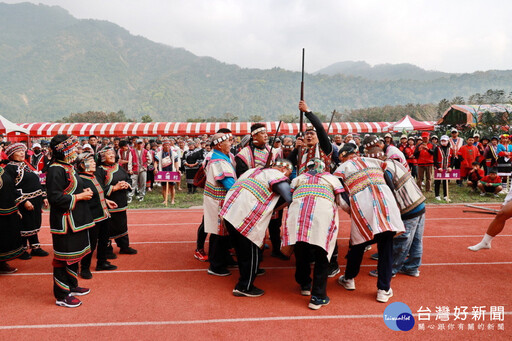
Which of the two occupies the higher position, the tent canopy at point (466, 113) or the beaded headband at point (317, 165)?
the tent canopy at point (466, 113)

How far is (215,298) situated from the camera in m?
3.94

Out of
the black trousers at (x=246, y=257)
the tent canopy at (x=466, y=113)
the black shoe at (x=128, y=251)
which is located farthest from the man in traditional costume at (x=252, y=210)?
the tent canopy at (x=466, y=113)

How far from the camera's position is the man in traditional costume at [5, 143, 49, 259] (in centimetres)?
506

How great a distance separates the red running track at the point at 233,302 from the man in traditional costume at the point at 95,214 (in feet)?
0.69

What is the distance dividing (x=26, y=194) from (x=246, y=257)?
3543mm

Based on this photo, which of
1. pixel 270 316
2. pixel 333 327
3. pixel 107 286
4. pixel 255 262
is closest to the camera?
pixel 333 327

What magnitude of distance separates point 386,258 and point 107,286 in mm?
3271

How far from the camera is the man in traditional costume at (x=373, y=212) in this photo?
366 cm

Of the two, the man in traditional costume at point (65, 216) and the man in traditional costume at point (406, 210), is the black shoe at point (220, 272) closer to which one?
the man in traditional costume at point (65, 216)

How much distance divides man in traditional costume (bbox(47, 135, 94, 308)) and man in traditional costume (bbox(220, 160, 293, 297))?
1.56m

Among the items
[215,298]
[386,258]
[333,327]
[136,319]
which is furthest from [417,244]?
[136,319]

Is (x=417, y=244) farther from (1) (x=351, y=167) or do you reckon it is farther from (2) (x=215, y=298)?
(2) (x=215, y=298)

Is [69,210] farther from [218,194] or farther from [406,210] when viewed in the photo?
[406,210]

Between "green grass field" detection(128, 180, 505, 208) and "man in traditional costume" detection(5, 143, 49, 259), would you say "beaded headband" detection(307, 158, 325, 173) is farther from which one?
"green grass field" detection(128, 180, 505, 208)
